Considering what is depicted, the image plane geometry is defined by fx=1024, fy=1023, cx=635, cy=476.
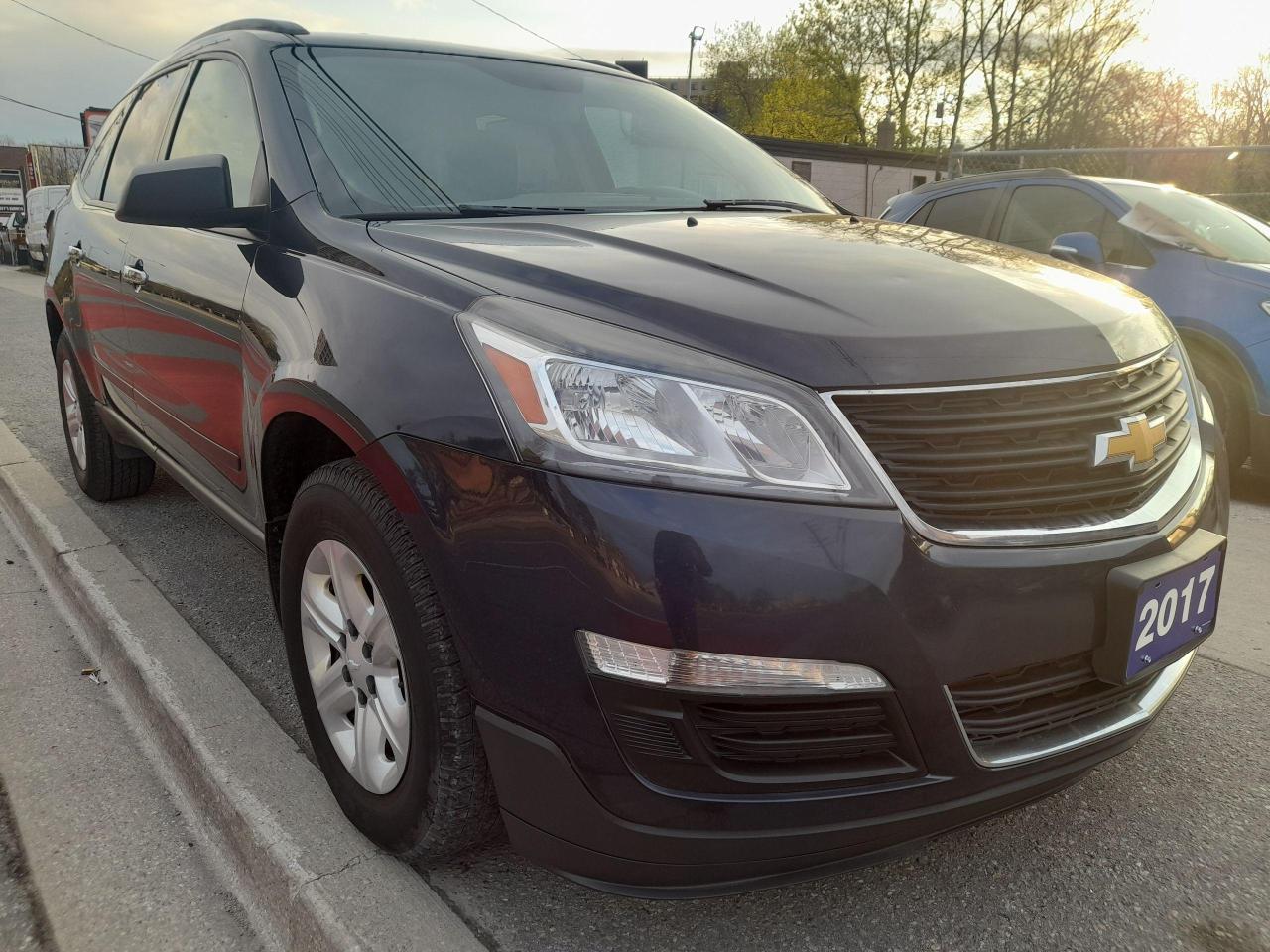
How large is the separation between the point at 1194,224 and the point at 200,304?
4.89 m

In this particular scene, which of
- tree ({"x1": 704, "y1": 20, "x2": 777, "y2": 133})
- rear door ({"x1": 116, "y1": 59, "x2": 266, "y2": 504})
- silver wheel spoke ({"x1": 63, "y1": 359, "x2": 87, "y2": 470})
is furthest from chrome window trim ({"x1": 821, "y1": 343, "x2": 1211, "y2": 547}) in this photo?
tree ({"x1": 704, "y1": 20, "x2": 777, "y2": 133})

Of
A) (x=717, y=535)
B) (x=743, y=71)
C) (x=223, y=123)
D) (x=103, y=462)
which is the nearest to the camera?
(x=717, y=535)

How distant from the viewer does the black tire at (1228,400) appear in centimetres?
488

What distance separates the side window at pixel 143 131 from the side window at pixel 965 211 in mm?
4372

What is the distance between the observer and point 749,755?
4.97 feet

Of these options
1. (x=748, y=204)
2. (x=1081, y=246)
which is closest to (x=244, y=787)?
(x=748, y=204)

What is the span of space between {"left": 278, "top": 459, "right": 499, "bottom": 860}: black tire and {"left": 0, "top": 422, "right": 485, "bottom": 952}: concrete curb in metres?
0.10

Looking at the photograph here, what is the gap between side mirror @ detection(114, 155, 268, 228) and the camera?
2389 millimetres

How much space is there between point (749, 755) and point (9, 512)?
163 inches

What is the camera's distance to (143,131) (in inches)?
149

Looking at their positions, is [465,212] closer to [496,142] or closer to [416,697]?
[496,142]

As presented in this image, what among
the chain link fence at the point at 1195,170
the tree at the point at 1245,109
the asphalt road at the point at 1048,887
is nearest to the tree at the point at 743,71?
the tree at the point at 1245,109

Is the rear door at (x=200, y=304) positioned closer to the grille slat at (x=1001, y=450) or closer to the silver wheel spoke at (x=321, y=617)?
the silver wheel spoke at (x=321, y=617)

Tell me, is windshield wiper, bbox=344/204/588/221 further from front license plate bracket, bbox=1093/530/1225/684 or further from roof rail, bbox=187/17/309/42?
front license plate bracket, bbox=1093/530/1225/684
